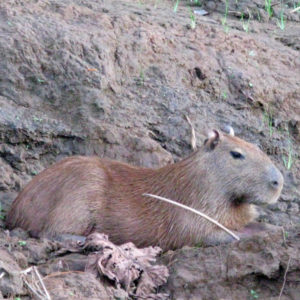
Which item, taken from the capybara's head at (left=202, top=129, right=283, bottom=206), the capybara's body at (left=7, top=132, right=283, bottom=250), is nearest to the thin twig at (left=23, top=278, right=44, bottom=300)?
the capybara's body at (left=7, top=132, right=283, bottom=250)

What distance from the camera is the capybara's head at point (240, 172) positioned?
6.66 m

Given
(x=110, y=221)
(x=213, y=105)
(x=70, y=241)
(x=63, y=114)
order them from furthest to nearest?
(x=213, y=105), (x=63, y=114), (x=110, y=221), (x=70, y=241)

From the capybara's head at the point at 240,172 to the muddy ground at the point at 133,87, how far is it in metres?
0.46

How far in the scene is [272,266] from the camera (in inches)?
209

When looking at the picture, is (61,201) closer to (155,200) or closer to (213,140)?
(155,200)

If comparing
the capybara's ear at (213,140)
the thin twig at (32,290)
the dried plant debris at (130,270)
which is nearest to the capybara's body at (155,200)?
the capybara's ear at (213,140)

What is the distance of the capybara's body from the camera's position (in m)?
6.57

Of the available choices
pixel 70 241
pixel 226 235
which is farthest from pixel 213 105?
pixel 70 241

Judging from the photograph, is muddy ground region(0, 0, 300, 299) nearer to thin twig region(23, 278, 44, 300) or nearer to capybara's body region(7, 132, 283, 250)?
capybara's body region(7, 132, 283, 250)

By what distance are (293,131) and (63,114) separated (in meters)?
2.48

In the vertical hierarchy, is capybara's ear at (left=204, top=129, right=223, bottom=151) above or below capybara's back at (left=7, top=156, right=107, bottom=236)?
above

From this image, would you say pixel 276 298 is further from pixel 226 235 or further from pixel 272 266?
pixel 226 235

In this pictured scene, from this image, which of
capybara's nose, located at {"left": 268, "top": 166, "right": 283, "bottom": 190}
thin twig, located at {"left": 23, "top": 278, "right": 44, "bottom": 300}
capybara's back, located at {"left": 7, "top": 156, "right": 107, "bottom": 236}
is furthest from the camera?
capybara's nose, located at {"left": 268, "top": 166, "right": 283, "bottom": 190}

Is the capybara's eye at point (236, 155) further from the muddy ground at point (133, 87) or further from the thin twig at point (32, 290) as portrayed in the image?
the thin twig at point (32, 290)
